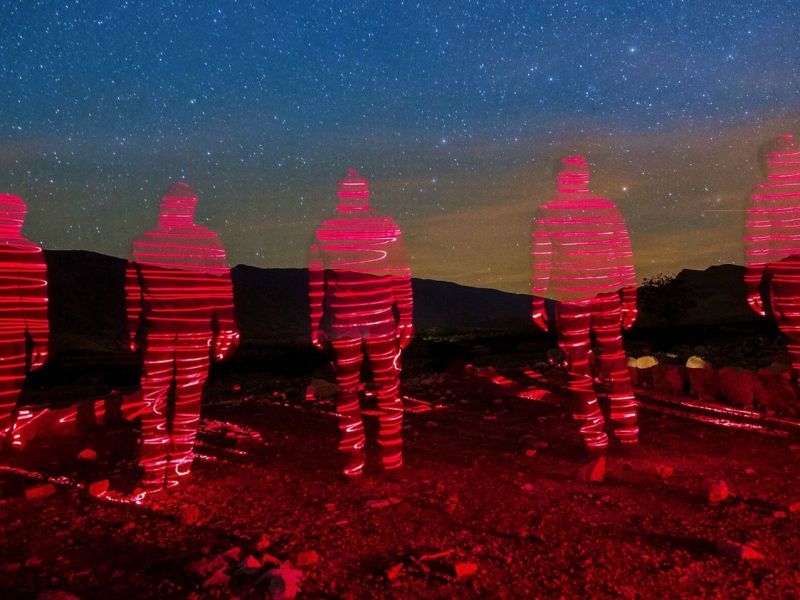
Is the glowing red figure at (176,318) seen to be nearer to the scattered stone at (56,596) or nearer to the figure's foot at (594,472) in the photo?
the scattered stone at (56,596)

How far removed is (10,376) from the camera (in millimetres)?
7766

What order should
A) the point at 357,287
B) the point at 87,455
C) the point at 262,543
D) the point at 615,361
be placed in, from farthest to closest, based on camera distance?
the point at 87,455
the point at 615,361
the point at 357,287
the point at 262,543

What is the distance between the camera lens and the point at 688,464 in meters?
6.78

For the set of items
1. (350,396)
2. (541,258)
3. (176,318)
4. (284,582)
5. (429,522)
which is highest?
(541,258)

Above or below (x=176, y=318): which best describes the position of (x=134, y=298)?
→ above

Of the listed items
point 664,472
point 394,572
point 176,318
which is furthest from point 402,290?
point 394,572

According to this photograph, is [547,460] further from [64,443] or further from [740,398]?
[64,443]

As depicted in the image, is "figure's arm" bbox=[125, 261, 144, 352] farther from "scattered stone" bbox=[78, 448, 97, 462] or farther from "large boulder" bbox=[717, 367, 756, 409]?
"large boulder" bbox=[717, 367, 756, 409]

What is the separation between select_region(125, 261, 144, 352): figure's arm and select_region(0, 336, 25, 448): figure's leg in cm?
215

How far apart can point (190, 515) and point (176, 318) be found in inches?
72.5

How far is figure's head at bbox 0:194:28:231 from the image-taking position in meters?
7.56

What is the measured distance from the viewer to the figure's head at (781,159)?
308 inches

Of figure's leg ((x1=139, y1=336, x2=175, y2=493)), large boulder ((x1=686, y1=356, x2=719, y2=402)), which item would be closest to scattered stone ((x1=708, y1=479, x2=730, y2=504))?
figure's leg ((x1=139, y1=336, x2=175, y2=493))

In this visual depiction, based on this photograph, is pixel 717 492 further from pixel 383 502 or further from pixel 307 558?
pixel 307 558
